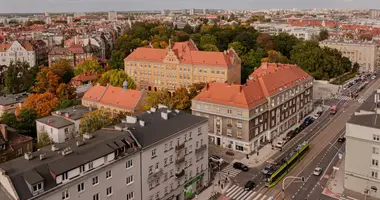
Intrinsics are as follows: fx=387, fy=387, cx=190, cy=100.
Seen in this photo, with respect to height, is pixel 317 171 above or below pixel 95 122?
below

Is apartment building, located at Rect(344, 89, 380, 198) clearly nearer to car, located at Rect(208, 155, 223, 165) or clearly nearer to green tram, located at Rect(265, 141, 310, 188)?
green tram, located at Rect(265, 141, 310, 188)

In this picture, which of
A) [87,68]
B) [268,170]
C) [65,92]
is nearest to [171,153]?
[268,170]

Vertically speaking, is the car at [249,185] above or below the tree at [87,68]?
below

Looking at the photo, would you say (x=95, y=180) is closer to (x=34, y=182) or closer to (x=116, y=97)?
(x=34, y=182)

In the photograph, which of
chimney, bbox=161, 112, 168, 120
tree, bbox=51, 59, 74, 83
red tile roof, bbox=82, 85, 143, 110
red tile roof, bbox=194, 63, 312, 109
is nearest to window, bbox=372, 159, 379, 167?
red tile roof, bbox=194, 63, 312, 109

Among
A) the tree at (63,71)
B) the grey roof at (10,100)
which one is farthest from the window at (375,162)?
the tree at (63,71)

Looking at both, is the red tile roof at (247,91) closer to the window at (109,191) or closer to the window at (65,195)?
the window at (109,191)

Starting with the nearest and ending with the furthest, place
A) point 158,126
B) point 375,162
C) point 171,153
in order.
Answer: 1. point 171,153
2. point 158,126
3. point 375,162
